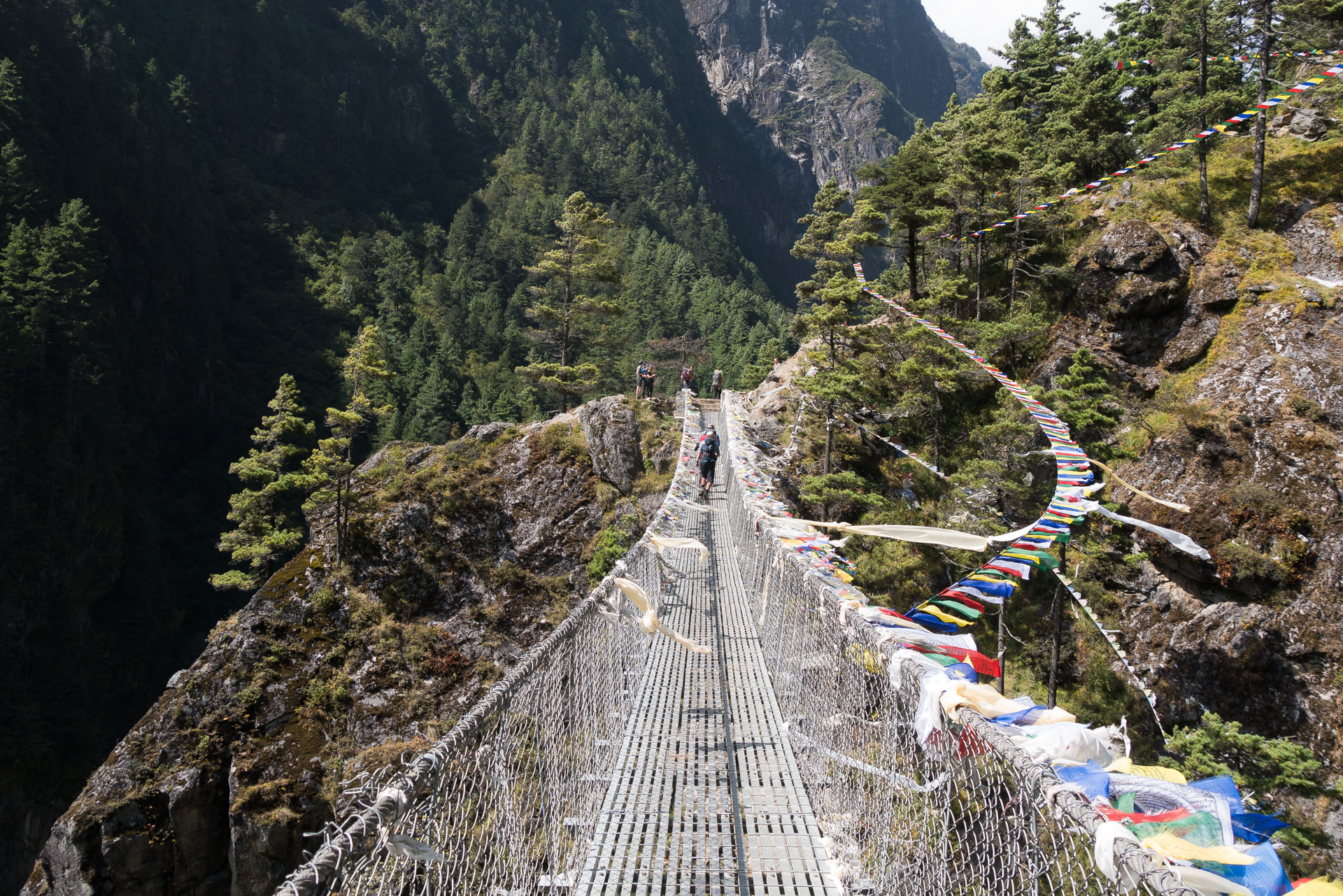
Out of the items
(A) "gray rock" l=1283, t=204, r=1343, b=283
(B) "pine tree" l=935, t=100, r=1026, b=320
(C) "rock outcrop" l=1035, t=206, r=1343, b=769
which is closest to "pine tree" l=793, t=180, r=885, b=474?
(B) "pine tree" l=935, t=100, r=1026, b=320

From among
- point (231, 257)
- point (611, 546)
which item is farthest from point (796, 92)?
point (611, 546)

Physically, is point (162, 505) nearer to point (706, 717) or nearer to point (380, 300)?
point (380, 300)

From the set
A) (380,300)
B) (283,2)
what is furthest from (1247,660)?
(283,2)

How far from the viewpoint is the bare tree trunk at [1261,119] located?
13.4 meters

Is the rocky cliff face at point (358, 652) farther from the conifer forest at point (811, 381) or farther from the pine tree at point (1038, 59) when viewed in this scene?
the pine tree at point (1038, 59)

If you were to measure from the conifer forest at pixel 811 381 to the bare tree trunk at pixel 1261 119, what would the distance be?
0.15m

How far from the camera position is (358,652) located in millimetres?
12898

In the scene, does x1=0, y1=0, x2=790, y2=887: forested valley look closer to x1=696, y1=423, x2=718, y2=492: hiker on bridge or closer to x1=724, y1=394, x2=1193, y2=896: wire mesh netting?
x1=696, y1=423, x2=718, y2=492: hiker on bridge

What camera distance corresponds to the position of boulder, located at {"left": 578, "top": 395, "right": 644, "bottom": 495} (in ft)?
52.1

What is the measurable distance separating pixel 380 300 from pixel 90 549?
107 feet

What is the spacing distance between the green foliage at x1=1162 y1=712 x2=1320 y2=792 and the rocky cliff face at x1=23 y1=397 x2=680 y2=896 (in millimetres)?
9659

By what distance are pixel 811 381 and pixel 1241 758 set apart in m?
9.29

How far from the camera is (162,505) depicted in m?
36.0

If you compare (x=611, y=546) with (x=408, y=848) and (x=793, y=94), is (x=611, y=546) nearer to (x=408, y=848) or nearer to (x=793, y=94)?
(x=408, y=848)
